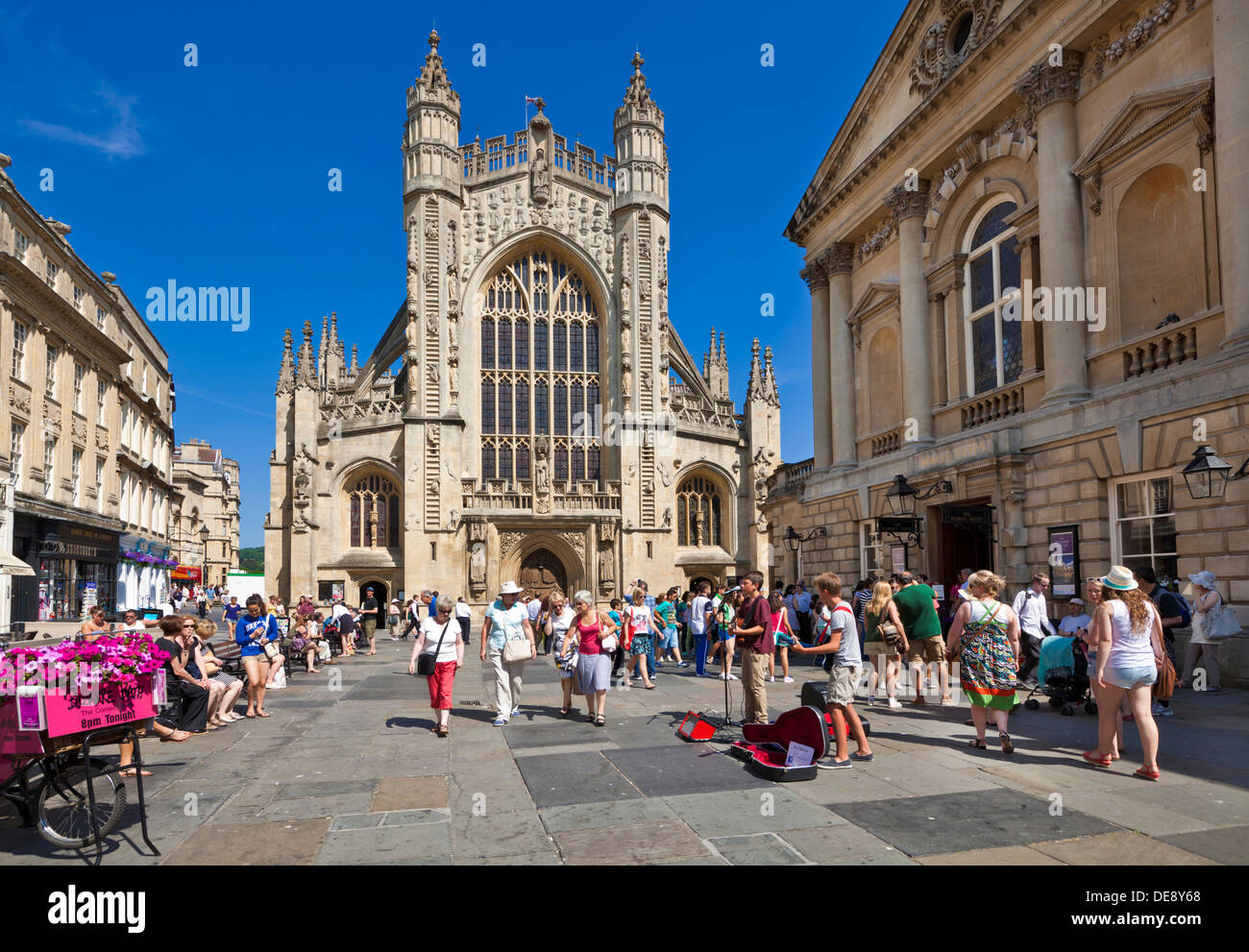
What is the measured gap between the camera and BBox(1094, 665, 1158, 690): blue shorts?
671cm

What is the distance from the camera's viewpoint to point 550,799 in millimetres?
6414

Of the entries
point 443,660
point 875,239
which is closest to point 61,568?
point 443,660

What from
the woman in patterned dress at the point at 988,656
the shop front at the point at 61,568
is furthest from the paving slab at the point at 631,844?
the shop front at the point at 61,568

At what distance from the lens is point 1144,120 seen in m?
11.9

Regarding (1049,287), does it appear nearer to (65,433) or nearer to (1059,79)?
(1059,79)

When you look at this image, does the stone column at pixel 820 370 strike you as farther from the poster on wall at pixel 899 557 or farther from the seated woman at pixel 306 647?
the seated woman at pixel 306 647

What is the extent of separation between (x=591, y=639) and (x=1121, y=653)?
5.25 metres

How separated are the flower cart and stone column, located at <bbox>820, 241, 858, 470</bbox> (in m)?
16.1

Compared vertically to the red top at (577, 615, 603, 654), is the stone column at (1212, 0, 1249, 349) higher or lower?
higher

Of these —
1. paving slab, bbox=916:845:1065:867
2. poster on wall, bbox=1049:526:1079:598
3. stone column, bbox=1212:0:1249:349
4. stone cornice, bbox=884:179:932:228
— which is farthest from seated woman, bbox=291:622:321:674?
stone column, bbox=1212:0:1249:349

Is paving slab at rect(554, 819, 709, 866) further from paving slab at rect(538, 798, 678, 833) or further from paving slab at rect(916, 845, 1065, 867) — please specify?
paving slab at rect(916, 845, 1065, 867)
